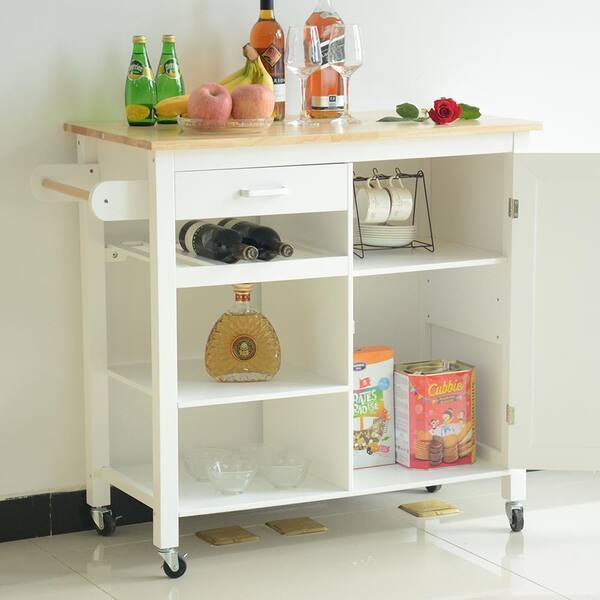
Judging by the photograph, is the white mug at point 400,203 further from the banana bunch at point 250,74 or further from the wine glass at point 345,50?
the banana bunch at point 250,74

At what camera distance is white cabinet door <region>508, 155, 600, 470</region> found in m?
2.98

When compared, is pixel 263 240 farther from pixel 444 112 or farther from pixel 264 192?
pixel 444 112

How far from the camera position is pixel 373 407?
3.19 meters

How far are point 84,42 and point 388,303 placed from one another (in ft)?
3.51

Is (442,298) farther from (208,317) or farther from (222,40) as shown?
(222,40)

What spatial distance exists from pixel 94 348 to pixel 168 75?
0.67 metres

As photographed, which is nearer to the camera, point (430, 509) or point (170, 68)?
point (170, 68)

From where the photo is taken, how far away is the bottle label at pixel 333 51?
302cm

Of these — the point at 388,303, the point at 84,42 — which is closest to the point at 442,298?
the point at 388,303

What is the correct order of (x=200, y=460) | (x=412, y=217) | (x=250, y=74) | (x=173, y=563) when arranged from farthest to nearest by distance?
(x=412, y=217), (x=200, y=460), (x=250, y=74), (x=173, y=563)

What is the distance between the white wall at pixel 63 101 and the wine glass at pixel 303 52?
29cm

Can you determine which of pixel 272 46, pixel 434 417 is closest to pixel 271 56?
pixel 272 46

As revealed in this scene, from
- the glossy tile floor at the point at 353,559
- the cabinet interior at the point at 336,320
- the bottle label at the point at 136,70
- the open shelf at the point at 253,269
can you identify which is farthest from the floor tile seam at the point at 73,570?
the bottle label at the point at 136,70

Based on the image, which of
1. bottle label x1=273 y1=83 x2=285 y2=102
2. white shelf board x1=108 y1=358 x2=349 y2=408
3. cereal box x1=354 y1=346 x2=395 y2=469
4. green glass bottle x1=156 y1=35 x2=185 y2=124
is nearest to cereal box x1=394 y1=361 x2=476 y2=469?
cereal box x1=354 y1=346 x2=395 y2=469
